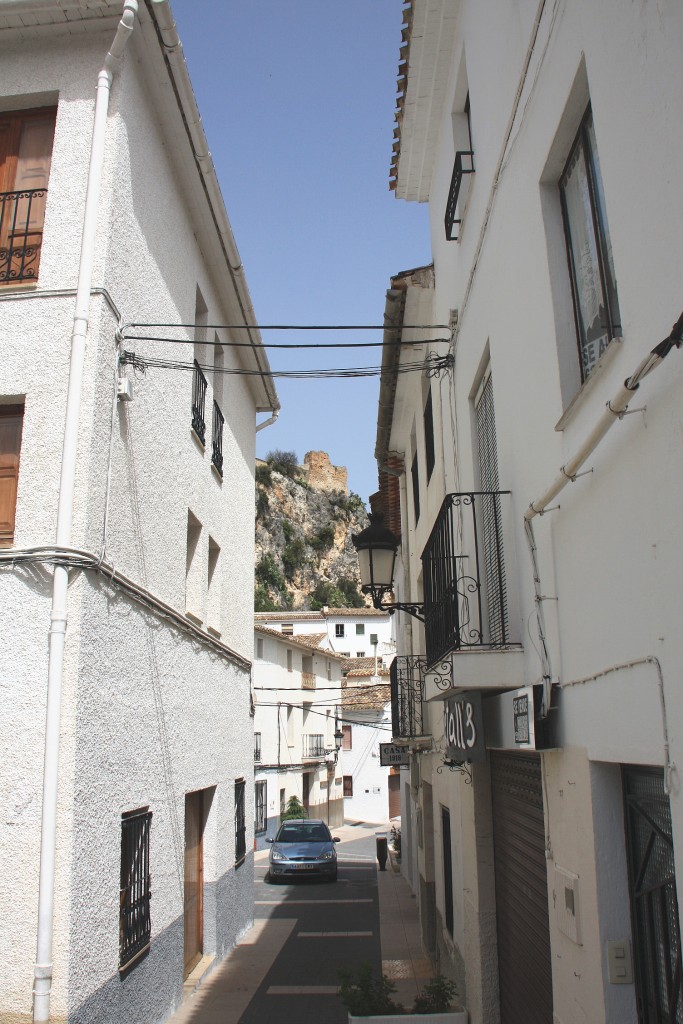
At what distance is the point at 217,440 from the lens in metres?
10.7

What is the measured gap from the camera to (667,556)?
2666 mm

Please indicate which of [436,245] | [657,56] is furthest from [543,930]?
[436,245]

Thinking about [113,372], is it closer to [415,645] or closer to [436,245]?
[436,245]

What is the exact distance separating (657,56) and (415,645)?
11583mm

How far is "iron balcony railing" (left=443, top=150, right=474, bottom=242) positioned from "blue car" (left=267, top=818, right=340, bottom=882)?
17469mm

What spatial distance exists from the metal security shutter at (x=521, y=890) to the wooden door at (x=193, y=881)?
4154 mm

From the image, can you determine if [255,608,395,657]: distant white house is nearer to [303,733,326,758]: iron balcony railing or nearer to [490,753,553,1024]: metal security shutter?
[303,733,326,758]: iron balcony railing

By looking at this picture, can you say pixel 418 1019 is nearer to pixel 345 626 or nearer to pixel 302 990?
pixel 302 990

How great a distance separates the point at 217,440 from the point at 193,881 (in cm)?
542

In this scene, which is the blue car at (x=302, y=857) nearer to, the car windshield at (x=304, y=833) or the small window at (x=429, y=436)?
the car windshield at (x=304, y=833)

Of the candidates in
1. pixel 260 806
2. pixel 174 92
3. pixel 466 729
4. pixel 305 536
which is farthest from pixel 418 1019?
pixel 305 536

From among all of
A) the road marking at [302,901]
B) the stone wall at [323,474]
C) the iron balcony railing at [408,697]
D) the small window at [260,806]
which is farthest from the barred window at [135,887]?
the stone wall at [323,474]

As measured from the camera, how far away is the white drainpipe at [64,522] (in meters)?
5.21

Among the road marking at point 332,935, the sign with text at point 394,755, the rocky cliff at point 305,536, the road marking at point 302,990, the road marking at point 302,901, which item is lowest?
the road marking at point 302,901
